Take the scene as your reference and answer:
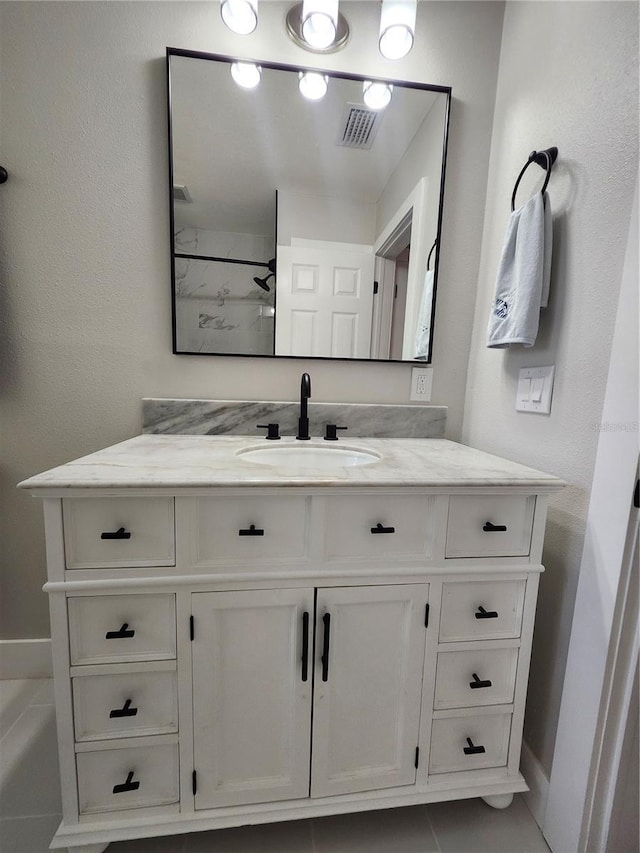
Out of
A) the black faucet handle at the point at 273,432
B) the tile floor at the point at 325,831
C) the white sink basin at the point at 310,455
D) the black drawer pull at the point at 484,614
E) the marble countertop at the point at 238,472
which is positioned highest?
the black faucet handle at the point at 273,432

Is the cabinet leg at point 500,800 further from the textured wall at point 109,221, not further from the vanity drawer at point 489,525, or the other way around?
the textured wall at point 109,221

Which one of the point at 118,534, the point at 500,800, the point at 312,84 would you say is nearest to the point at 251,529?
the point at 118,534

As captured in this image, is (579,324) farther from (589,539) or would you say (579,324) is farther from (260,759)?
(260,759)

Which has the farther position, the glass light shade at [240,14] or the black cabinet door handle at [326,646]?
the glass light shade at [240,14]

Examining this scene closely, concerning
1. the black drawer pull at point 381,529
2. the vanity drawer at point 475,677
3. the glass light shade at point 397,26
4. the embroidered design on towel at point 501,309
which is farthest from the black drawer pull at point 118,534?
the glass light shade at point 397,26

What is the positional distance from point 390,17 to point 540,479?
4.37 ft

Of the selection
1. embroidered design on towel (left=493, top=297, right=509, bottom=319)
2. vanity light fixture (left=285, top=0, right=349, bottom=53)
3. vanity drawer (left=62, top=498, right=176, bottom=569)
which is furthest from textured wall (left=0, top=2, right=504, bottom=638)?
vanity drawer (left=62, top=498, right=176, bottom=569)

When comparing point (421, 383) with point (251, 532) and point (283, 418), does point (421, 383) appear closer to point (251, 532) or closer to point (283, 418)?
point (283, 418)

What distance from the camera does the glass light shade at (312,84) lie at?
117 centimetres

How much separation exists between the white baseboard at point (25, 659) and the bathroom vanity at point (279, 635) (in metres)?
0.72

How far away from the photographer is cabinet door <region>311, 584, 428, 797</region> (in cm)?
83

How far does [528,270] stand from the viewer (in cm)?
95

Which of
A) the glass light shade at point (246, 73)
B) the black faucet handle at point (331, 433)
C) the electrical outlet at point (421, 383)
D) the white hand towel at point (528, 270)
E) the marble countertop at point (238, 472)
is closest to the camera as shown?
the marble countertop at point (238, 472)

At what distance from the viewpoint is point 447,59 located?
1242 millimetres
